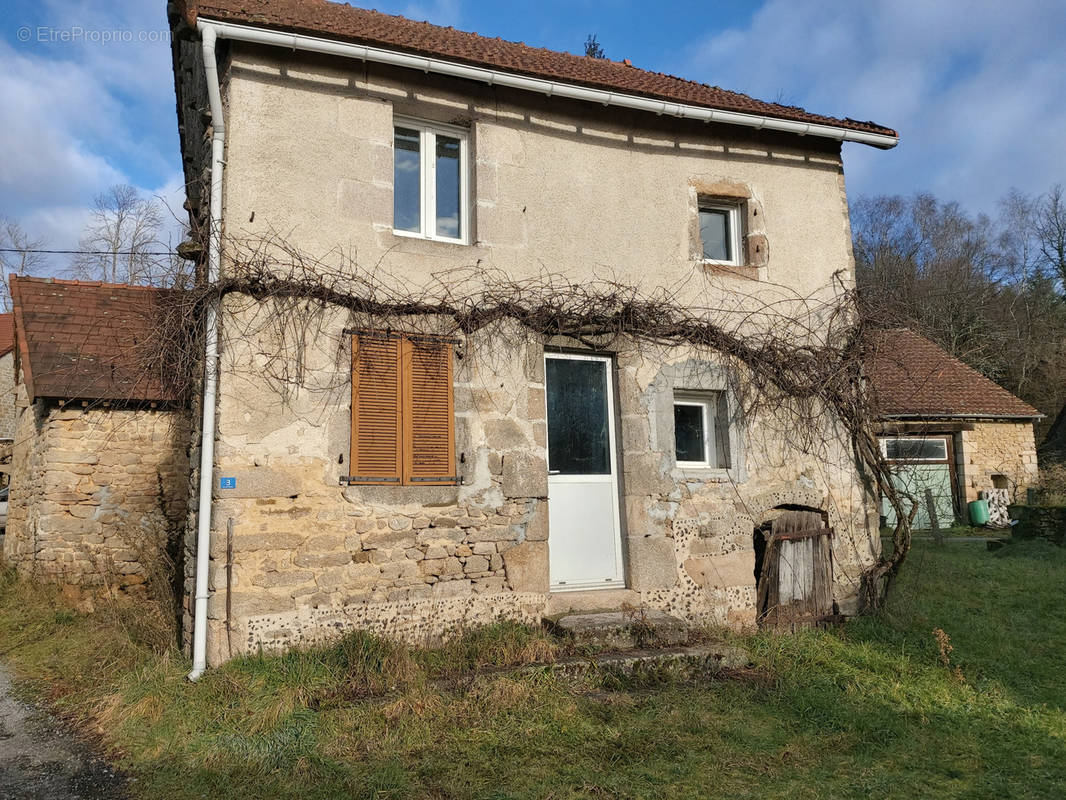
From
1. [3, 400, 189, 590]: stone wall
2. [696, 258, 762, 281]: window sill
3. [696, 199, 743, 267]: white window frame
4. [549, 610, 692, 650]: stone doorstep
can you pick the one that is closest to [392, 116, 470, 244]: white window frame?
[696, 258, 762, 281]: window sill

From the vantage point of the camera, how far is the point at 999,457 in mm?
15922

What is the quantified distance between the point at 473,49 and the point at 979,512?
45.7ft

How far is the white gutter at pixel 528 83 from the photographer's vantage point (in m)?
5.55

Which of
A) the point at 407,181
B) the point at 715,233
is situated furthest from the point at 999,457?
the point at 407,181

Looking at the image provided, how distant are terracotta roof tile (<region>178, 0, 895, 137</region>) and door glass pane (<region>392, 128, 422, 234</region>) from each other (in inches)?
31.0

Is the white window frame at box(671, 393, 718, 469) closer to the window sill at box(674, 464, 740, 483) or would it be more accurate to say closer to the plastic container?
the window sill at box(674, 464, 740, 483)

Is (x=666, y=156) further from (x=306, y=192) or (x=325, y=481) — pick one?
(x=325, y=481)

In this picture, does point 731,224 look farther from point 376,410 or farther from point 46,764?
point 46,764

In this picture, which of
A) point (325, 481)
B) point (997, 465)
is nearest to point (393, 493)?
point (325, 481)

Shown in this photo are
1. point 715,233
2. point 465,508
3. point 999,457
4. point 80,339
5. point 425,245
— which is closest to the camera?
point 465,508

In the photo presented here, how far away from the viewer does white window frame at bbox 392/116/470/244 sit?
6.36 meters

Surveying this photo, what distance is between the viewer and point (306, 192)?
19.0ft

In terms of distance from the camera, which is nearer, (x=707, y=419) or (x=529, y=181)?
(x=529, y=181)

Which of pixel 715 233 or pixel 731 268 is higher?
pixel 715 233
